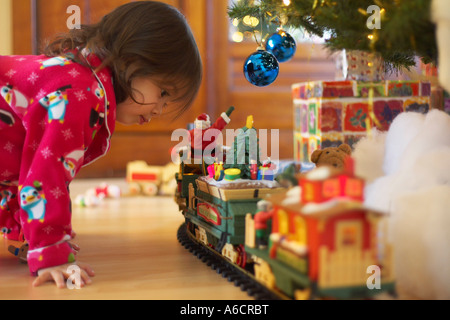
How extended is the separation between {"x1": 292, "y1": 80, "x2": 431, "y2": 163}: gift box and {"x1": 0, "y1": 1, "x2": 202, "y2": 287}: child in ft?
1.88

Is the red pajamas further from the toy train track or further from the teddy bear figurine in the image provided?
the teddy bear figurine

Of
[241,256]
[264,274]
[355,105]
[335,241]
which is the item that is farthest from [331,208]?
[355,105]

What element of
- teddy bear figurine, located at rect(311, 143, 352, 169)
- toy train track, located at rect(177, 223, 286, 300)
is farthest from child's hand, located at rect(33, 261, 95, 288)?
A: teddy bear figurine, located at rect(311, 143, 352, 169)

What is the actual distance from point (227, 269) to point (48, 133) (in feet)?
1.13

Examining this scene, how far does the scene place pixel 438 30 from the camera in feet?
1.90

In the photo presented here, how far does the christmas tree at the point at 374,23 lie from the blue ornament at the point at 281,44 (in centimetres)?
18

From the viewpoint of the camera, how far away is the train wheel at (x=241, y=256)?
0.80m

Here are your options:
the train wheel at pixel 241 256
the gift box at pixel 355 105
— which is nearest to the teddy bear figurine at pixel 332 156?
the train wheel at pixel 241 256

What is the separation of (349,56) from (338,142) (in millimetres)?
234

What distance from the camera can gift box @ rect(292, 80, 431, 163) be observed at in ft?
4.75

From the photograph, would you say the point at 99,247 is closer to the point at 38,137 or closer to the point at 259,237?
the point at 38,137

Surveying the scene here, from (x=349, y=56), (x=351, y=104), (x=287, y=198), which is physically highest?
(x=349, y=56)

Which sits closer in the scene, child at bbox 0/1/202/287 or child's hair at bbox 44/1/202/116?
child at bbox 0/1/202/287
